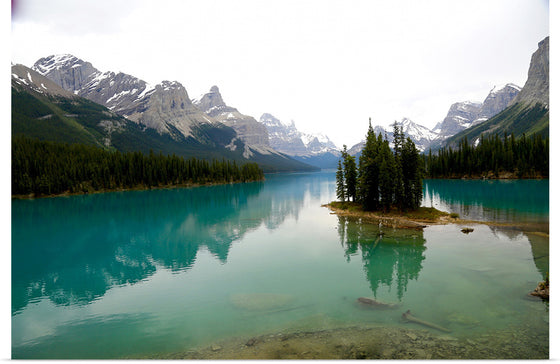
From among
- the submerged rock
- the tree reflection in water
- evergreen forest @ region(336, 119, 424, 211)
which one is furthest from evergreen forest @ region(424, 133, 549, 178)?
the submerged rock

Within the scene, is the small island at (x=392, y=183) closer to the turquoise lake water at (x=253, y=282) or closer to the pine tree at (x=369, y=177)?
the pine tree at (x=369, y=177)

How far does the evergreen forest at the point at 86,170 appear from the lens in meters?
101

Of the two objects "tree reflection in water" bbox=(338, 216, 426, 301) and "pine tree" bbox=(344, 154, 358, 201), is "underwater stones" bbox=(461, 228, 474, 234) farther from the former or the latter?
"pine tree" bbox=(344, 154, 358, 201)

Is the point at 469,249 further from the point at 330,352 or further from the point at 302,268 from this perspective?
the point at 330,352

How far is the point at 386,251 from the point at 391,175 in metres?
24.1

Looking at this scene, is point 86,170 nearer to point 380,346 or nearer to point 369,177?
point 369,177

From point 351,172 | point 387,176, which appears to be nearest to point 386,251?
point 387,176

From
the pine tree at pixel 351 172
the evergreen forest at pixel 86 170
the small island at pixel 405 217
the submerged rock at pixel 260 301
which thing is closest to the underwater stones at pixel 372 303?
the submerged rock at pixel 260 301

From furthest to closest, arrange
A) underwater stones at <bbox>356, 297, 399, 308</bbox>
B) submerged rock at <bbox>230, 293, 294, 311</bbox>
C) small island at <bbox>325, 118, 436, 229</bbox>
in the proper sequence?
1. small island at <bbox>325, 118, 436, 229</bbox>
2. submerged rock at <bbox>230, 293, 294, 311</bbox>
3. underwater stones at <bbox>356, 297, 399, 308</bbox>

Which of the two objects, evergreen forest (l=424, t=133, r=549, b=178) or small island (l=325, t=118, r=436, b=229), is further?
evergreen forest (l=424, t=133, r=549, b=178)

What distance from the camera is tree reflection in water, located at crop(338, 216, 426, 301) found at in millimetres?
20875

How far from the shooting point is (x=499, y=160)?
426ft

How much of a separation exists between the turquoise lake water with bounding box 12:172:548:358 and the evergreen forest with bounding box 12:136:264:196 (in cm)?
7995

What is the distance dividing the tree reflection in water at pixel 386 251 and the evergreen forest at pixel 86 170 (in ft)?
385
